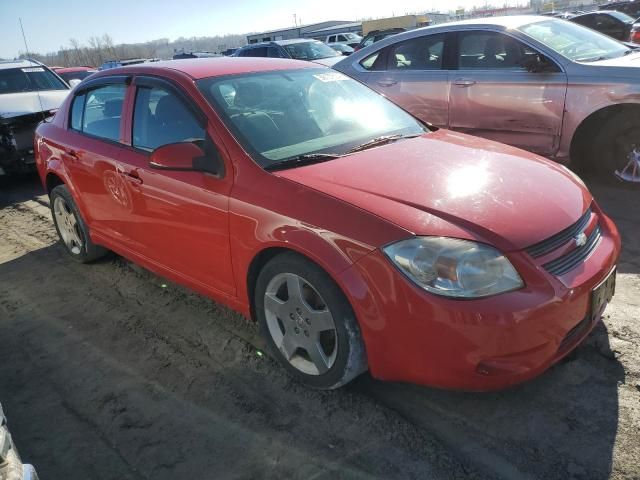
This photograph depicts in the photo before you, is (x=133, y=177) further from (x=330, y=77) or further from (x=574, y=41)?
(x=574, y=41)

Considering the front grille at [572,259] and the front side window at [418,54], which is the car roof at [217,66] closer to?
the front grille at [572,259]

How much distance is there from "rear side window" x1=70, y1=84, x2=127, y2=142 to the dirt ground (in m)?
1.32

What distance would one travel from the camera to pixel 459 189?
2.50 m

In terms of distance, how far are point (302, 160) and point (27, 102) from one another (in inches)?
274

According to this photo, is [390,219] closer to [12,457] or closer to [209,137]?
[209,137]

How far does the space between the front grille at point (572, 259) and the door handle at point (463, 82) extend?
3495mm

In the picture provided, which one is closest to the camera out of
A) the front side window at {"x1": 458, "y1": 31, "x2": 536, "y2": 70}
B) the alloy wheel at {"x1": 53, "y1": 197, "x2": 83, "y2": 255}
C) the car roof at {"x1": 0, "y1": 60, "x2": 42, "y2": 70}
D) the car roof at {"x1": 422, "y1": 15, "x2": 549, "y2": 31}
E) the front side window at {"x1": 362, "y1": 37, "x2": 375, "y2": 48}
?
the alloy wheel at {"x1": 53, "y1": 197, "x2": 83, "y2": 255}

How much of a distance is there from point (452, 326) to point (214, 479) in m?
1.16

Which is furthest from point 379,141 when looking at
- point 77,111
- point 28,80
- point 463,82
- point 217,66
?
point 28,80

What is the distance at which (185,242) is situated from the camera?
3141mm

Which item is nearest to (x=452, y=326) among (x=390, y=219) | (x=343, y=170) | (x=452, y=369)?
(x=452, y=369)

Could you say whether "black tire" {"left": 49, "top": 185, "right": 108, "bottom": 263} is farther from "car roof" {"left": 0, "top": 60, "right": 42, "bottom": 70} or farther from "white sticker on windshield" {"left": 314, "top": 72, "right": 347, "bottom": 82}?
"car roof" {"left": 0, "top": 60, "right": 42, "bottom": 70}

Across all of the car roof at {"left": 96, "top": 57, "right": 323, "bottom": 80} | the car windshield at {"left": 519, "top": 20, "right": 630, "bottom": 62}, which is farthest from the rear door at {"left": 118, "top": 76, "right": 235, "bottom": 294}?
the car windshield at {"left": 519, "top": 20, "right": 630, "bottom": 62}

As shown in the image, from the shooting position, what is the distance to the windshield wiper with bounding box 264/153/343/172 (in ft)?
8.95
